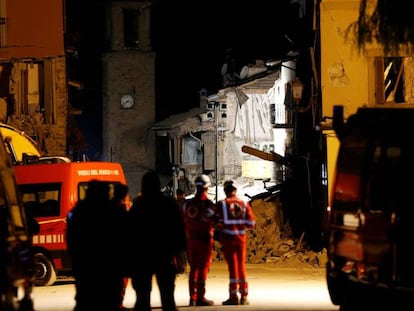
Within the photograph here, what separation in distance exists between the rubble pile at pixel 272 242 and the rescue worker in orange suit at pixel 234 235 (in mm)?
9626

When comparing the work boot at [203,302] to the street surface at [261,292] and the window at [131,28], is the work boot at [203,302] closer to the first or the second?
the street surface at [261,292]

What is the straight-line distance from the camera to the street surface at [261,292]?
15.6 m

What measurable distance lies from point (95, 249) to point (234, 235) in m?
3.91

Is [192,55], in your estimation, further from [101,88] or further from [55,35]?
[55,35]

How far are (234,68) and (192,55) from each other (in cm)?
1220

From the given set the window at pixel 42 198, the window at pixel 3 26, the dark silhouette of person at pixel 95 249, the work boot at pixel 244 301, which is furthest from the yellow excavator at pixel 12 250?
the window at pixel 3 26

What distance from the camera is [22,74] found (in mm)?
30844

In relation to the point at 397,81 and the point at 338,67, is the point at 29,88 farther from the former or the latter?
the point at 397,81

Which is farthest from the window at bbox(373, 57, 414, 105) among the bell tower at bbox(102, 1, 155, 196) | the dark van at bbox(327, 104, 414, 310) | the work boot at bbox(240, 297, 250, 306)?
the bell tower at bbox(102, 1, 155, 196)

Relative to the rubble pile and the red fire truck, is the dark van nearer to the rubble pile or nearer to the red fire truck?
the red fire truck

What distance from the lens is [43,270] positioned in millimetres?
19812

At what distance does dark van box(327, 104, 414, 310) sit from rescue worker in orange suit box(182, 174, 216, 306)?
2.43 metres

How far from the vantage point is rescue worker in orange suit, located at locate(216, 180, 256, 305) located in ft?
50.6

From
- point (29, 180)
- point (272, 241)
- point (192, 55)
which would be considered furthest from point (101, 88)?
point (29, 180)
